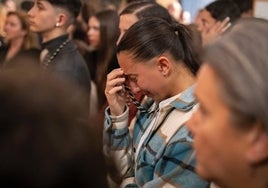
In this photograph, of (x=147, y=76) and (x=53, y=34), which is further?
(x=53, y=34)

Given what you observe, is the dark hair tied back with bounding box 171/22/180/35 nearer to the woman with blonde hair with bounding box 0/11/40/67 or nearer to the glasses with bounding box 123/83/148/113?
the glasses with bounding box 123/83/148/113

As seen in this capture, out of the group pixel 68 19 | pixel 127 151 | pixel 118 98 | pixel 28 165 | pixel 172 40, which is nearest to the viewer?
pixel 28 165

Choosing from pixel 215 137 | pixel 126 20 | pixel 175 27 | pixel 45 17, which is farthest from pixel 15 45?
pixel 215 137

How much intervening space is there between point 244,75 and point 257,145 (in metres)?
0.12

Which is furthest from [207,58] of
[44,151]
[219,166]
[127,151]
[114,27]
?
[114,27]

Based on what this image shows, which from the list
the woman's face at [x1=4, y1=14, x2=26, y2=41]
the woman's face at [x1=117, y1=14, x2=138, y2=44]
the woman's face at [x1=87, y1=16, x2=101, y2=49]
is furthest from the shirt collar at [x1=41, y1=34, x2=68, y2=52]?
the woman's face at [x1=4, y1=14, x2=26, y2=41]

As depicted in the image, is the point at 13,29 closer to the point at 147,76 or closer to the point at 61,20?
the point at 61,20

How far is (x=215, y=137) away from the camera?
94 cm

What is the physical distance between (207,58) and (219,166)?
0.19 meters

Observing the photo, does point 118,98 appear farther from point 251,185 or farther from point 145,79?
point 251,185

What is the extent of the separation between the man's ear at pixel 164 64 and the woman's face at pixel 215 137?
822 mm

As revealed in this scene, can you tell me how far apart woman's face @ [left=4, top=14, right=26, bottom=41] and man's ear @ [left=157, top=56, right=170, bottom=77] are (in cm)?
268

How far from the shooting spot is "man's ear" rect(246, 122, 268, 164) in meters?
0.91

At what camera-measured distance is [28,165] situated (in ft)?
2.48
